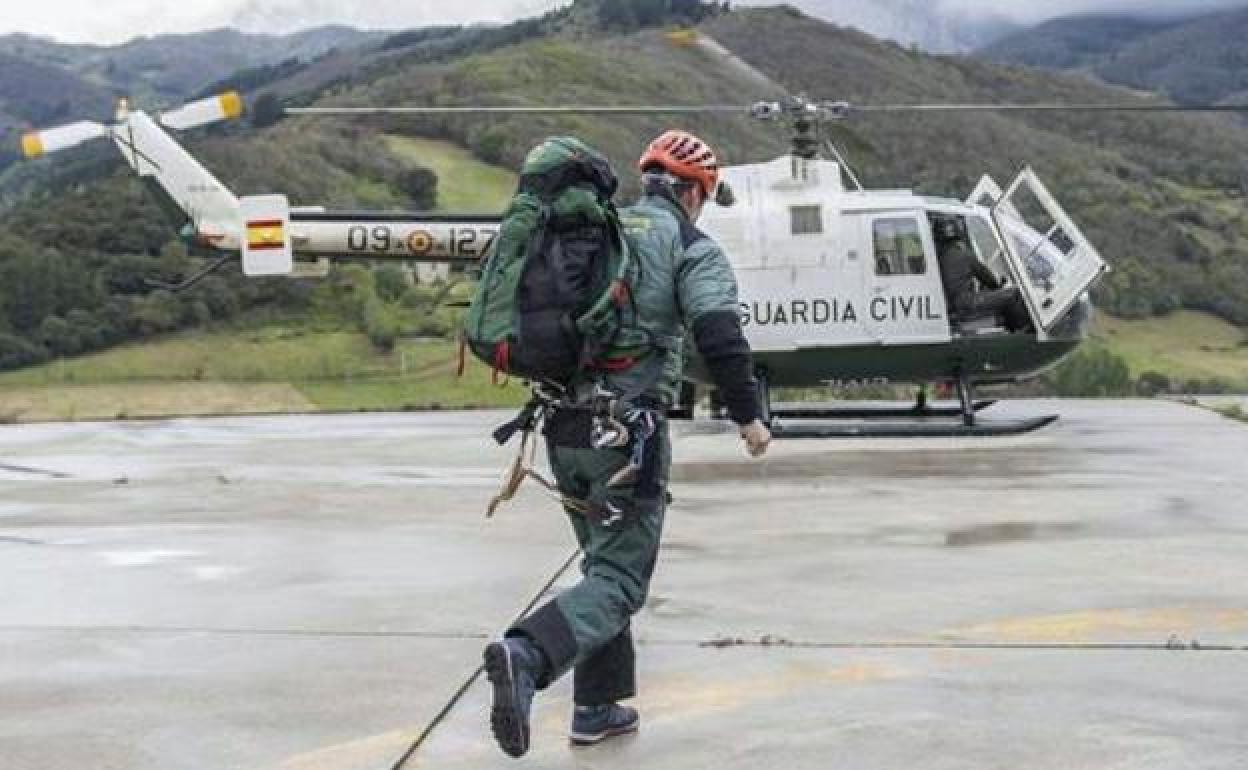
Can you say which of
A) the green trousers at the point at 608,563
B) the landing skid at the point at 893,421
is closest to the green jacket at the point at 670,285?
the green trousers at the point at 608,563

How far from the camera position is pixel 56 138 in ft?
53.2

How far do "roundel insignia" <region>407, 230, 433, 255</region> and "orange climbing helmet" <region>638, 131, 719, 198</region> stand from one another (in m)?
10.7

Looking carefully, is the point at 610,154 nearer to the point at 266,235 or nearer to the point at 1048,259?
the point at 266,235

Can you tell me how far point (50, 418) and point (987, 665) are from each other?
17595 millimetres

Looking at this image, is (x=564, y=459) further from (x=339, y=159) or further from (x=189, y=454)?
(x=339, y=159)

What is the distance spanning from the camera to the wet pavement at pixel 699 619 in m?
3.96

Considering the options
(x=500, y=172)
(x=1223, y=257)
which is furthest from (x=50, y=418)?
(x=1223, y=257)

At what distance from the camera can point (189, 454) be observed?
12.9 metres

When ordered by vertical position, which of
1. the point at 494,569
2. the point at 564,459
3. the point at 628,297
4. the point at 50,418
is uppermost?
the point at 628,297

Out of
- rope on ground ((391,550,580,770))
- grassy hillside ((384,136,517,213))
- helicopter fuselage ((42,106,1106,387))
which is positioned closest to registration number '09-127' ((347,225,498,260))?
helicopter fuselage ((42,106,1106,387))

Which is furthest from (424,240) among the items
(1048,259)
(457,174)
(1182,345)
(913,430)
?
(457,174)

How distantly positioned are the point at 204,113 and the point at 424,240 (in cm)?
417

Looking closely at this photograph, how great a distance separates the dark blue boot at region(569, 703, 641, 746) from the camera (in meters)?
3.99

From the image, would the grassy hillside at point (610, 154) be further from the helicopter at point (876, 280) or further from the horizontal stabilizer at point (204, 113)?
the horizontal stabilizer at point (204, 113)
